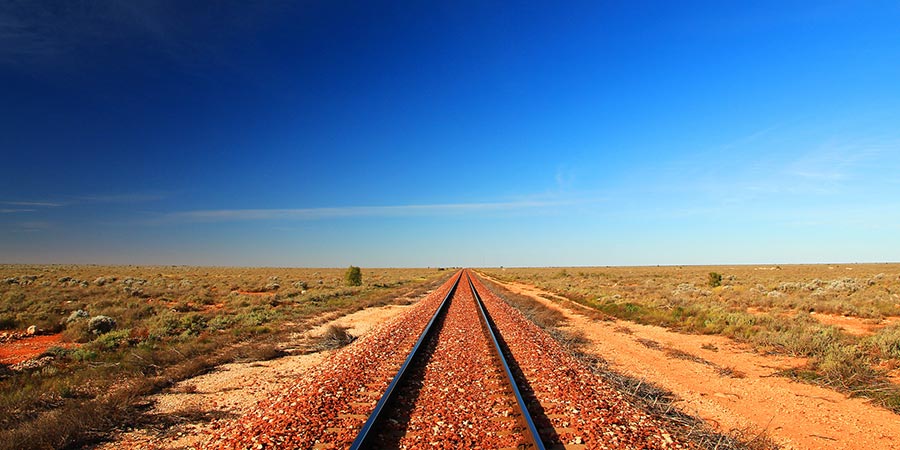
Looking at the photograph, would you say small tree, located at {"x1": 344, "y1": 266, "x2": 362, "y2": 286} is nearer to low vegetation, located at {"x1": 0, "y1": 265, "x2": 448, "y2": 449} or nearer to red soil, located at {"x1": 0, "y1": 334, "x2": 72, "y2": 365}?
low vegetation, located at {"x1": 0, "y1": 265, "x2": 448, "y2": 449}

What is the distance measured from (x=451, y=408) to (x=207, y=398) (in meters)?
4.54

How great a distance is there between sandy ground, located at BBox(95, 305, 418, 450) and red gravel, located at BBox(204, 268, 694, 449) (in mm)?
460

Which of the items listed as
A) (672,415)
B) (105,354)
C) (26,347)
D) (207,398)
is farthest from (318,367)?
(26,347)

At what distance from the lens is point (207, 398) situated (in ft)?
24.2

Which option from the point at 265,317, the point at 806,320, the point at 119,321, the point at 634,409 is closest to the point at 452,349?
the point at 634,409

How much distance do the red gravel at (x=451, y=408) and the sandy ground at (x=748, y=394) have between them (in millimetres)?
1751

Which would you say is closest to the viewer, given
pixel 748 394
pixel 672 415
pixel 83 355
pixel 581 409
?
pixel 581 409

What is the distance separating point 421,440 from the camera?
507cm

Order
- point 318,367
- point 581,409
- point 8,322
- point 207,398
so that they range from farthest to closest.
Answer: point 8,322 → point 318,367 → point 207,398 → point 581,409

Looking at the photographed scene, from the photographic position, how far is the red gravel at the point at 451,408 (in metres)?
5.12

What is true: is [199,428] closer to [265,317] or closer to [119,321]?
[265,317]

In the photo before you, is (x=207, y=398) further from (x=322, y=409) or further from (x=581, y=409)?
(x=581, y=409)

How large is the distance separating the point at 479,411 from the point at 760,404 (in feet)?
17.1

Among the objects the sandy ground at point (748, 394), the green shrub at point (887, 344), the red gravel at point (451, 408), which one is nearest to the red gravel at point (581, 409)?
the red gravel at point (451, 408)
